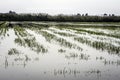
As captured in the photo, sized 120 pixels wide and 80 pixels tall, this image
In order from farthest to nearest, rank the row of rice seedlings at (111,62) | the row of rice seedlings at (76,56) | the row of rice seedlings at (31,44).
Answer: the row of rice seedlings at (31,44)
the row of rice seedlings at (76,56)
the row of rice seedlings at (111,62)

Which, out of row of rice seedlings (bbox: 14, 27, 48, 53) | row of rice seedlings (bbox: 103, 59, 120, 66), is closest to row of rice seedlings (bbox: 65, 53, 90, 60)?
row of rice seedlings (bbox: 103, 59, 120, 66)

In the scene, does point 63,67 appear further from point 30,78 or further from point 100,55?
point 100,55

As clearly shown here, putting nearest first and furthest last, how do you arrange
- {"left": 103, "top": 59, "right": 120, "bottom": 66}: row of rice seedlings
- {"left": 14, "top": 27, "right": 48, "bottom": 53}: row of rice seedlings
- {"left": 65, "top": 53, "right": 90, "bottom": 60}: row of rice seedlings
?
{"left": 103, "top": 59, "right": 120, "bottom": 66}: row of rice seedlings, {"left": 65, "top": 53, "right": 90, "bottom": 60}: row of rice seedlings, {"left": 14, "top": 27, "right": 48, "bottom": 53}: row of rice seedlings

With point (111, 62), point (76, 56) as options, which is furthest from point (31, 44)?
point (111, 62)

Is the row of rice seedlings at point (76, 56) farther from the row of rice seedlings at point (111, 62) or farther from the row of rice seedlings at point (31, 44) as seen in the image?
the row of rice seedlings at point (31, 44)

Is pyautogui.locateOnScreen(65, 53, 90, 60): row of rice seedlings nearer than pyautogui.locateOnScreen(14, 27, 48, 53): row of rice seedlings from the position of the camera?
Yes

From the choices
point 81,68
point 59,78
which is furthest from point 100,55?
point 59,78

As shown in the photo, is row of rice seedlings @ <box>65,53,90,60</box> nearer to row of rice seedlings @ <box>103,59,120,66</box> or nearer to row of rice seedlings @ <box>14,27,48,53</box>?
row of rice seedlings @ <box>103,59,120,66</box>

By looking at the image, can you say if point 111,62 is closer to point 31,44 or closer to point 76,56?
point 76,56

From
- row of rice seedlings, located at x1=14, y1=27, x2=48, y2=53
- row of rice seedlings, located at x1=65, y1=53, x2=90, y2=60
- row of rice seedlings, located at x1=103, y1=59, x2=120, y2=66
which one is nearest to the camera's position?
row of rice seedlings, located at x1=103, y1=59, x2=120, y2=66

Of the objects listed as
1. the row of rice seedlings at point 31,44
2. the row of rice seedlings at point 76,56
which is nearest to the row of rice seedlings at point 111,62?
the row of rice seedlings at point 76,56

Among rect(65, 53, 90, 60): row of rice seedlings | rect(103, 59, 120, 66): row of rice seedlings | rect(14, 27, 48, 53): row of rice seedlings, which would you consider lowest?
rect(103, 59, 120, 66): row of rice seedlings

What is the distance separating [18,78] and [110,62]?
382 centimetres

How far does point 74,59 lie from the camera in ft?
32.3
